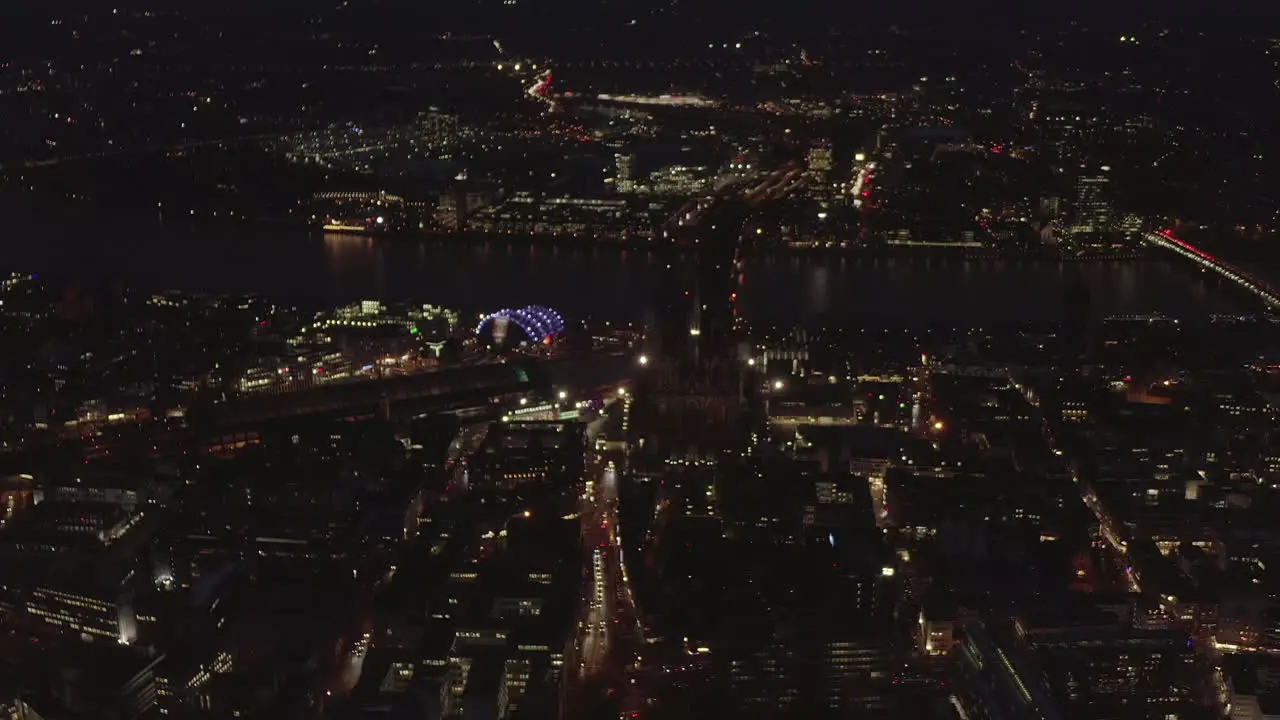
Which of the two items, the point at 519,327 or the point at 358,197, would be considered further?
the point at 358,197

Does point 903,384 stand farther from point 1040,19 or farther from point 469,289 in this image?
point 1040,19

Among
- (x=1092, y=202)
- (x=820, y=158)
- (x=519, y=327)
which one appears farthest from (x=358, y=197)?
(x=1092, y=202)

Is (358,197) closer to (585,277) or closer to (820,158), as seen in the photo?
(585,277)

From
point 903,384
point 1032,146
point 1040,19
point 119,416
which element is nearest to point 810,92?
point 1032,146

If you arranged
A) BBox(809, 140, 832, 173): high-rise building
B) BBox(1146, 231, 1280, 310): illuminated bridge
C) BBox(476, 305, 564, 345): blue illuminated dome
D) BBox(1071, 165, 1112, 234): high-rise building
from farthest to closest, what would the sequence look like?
1. BBox(809, 140, 832, 173): high-rise building
2. BBox(1071, 165, 1112, 234): high-rise building
3. BBox(1146, 231, 1280, 310): illuminated bridge
4. BBox(476, 305, 564, 345): blue illuminated dome

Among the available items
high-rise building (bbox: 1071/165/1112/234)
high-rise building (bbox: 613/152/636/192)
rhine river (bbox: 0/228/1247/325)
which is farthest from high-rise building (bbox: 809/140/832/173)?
rhine river (bbox: 0/228/1247/325)

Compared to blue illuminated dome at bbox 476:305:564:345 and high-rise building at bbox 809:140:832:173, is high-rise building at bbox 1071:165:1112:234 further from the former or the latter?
blue illuminated dome at bbox 476:305:564:345
